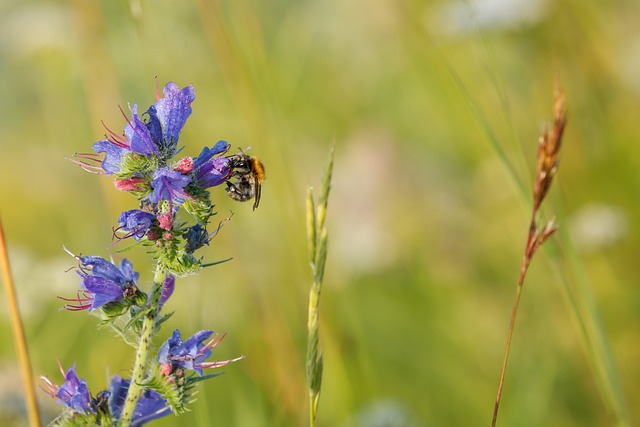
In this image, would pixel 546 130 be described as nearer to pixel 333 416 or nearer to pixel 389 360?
pixel 333 416

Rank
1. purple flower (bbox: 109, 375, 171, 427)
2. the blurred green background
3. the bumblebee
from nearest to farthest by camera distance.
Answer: purple flower (bbox: 109, 375, 171, 427), the bumblebee, the blurred green background

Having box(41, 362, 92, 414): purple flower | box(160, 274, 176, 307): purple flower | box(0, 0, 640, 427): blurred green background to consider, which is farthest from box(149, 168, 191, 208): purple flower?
box(0, 0, 640, 427): blurred green background

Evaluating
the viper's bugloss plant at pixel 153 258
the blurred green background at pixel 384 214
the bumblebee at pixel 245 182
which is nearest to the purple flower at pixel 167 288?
the viper's bugloss plant at pixel 153 258

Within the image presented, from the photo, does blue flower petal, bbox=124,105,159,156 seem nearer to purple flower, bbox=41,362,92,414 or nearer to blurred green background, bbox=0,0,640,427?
purple flower, bbox=41,362,92,414

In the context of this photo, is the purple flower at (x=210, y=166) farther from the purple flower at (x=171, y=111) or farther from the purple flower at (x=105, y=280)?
the purple flower at (x=105, y=280)

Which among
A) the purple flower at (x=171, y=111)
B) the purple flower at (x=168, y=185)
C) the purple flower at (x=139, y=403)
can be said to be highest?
the purple flower at (x=171, y=111)

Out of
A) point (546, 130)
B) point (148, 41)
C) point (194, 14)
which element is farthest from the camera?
point (194, 14)

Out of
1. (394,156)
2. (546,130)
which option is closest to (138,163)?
(546,130)
